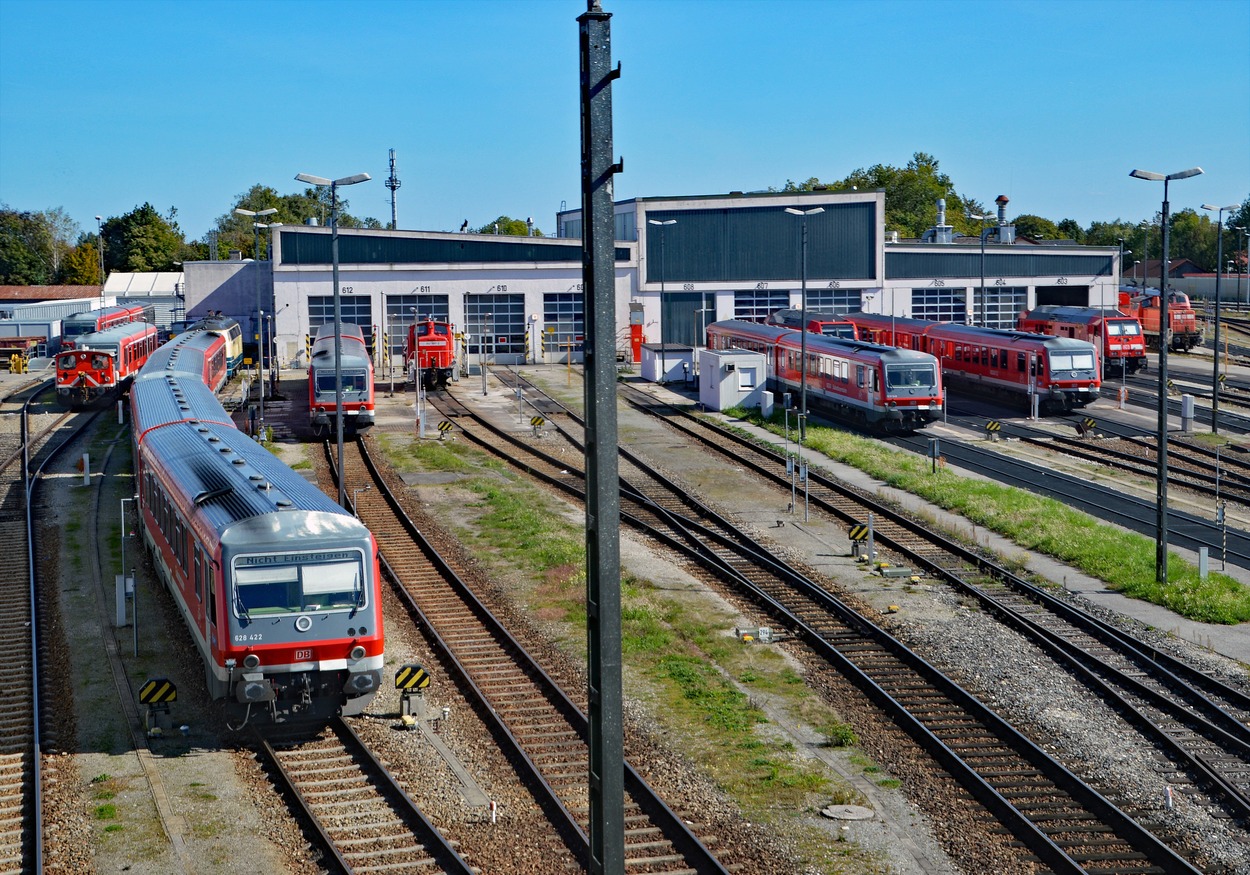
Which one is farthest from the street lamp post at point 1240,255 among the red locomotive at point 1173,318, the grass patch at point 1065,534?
the grass patch at point 1065,534

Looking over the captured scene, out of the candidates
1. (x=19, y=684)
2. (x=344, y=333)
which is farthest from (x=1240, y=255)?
(x=19, y=684)

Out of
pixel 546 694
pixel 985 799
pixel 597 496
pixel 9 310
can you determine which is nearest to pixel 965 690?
pixel 985 799

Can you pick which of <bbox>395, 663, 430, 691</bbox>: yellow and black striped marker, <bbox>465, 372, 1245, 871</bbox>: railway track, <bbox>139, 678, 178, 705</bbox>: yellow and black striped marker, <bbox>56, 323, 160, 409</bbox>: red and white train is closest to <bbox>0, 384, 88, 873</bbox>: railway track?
<bbox>139, 678, 178, 705</bbox>: yellow and black striped marker

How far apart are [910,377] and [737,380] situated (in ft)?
29.2

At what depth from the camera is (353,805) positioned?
16.3 metres

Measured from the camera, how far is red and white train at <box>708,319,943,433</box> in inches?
1854

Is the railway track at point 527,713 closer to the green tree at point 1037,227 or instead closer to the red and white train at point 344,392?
the red and white train at point 344,392

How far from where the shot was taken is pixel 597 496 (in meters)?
9.60

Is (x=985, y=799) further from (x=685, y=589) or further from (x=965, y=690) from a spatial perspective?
(x=685, y=589)

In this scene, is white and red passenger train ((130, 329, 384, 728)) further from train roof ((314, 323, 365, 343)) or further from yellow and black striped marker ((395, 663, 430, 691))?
train roof ((314, 323, 365, 343))

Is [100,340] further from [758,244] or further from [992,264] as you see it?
[992,264]

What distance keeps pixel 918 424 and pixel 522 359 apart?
3028 centimetres

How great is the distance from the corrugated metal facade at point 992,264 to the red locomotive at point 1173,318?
4.67 metres

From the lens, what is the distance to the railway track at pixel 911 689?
15.7m
